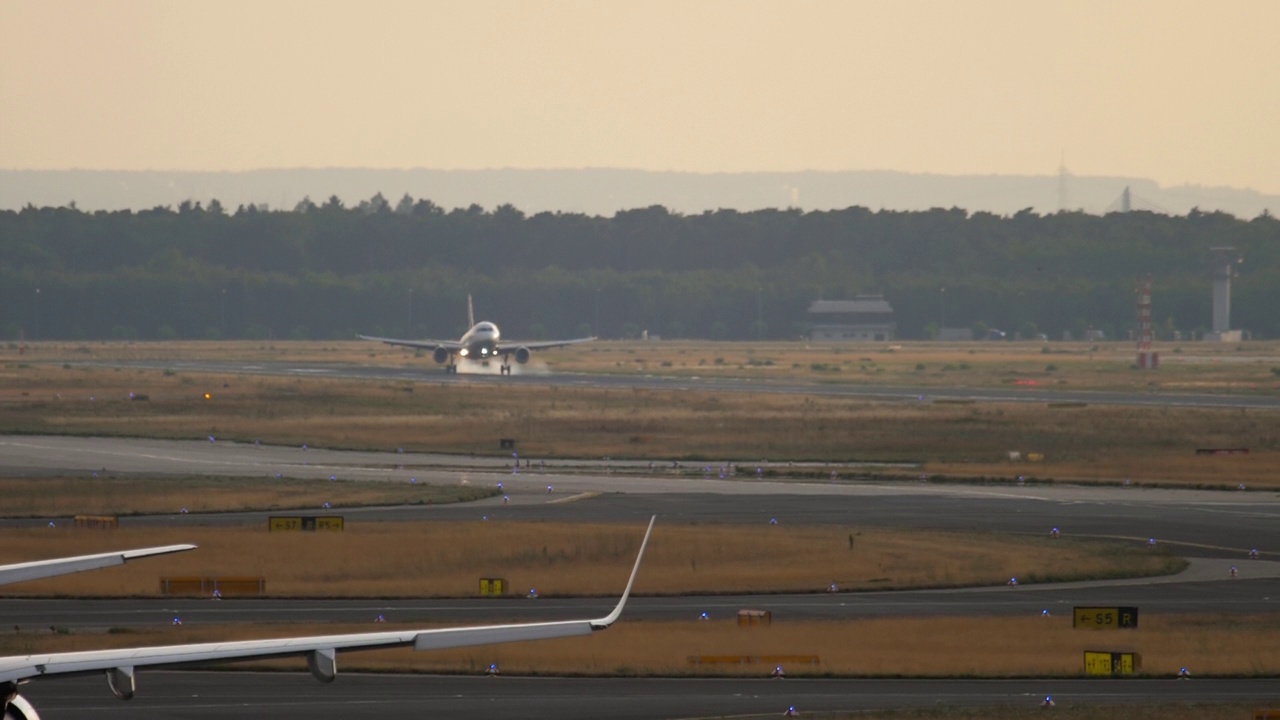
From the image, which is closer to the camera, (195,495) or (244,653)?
(244,653)

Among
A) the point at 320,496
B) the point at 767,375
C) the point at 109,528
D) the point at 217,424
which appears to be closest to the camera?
the point at 109,528

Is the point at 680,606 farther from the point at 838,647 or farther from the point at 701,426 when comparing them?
the point at 701,426

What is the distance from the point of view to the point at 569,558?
157 ft

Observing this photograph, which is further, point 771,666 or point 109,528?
point 109,528

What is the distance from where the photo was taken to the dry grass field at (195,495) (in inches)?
2327

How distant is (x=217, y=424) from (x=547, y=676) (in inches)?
2759

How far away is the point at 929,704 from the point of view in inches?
1156

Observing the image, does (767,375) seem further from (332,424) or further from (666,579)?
(666,579)

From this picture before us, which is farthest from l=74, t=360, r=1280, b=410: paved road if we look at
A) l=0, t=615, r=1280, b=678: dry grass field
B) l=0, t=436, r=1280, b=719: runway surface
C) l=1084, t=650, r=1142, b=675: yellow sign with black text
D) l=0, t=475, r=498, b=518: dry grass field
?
l=1084, t=650, r=1142, b=675: yellow sign with black text

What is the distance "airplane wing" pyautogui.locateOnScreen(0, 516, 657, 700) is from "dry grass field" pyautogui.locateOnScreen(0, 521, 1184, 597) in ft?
85.1

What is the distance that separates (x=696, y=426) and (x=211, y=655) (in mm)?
80137

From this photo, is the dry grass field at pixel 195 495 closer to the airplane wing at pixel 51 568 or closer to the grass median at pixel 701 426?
the grass median at pixel 701 426

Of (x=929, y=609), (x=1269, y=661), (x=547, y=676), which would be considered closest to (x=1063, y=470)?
(x=929, y=609)

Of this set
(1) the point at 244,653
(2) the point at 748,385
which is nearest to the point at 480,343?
(2) the point at 748,385
